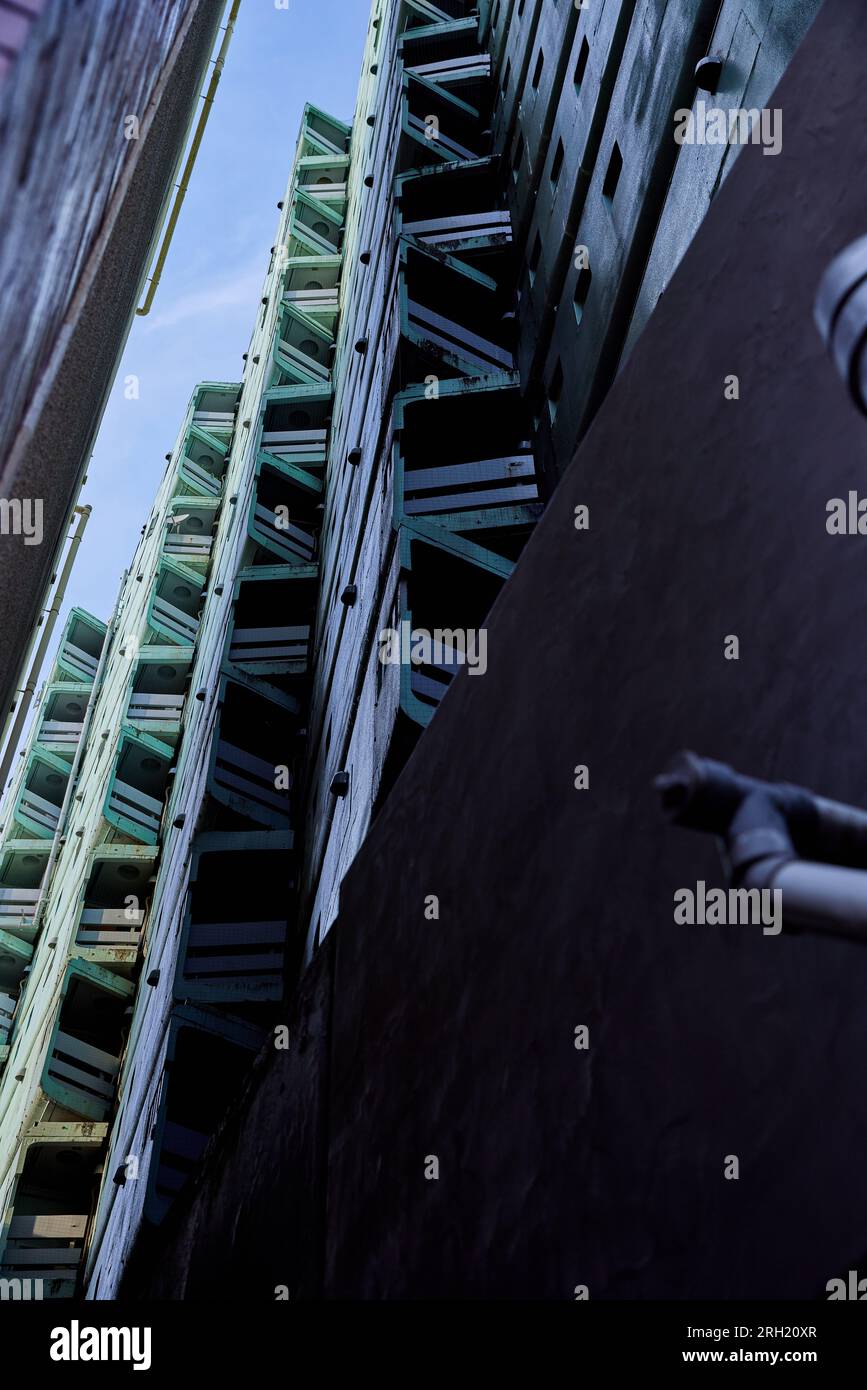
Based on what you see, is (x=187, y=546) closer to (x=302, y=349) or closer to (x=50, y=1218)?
(x=302, y=349)

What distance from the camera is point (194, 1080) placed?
21344 millimetres

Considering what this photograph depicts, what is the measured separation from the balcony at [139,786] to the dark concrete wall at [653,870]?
96.3 ft

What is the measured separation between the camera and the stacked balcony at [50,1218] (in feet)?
99.3

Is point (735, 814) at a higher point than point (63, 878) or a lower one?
lower

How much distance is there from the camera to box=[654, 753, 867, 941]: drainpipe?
3.20 meters

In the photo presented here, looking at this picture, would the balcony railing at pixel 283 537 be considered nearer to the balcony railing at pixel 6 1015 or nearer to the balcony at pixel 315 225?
the balcony at pixel 315 225

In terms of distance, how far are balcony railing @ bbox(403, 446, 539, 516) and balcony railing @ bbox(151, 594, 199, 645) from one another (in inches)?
1161

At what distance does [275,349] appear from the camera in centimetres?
3941

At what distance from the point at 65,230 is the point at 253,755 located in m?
18.6

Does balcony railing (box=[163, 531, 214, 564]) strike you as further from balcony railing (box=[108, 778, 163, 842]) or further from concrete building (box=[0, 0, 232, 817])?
concrete building (box=[0, 0, 232, 817])
